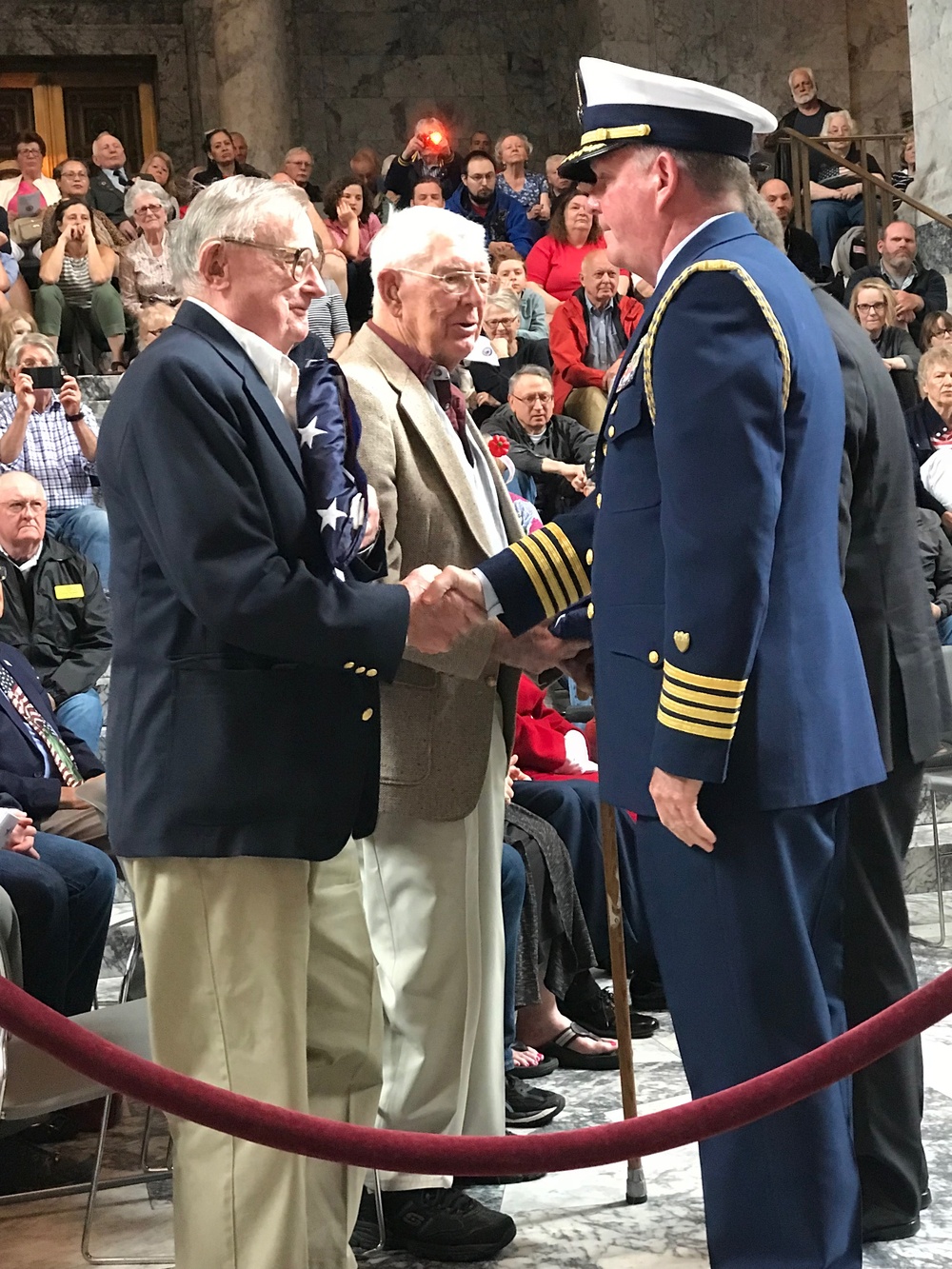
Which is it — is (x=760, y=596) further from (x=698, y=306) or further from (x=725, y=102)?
(x=725, y=102)

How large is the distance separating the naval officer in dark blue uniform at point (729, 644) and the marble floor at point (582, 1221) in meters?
0.50

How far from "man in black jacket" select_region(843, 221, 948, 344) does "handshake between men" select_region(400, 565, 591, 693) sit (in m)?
7.07

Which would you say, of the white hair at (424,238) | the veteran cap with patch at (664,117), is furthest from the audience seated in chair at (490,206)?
the veteran cap with patch at (664,117)

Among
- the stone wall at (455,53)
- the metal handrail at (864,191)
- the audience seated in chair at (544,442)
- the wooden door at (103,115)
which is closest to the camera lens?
the audience seated in chair at (544,442)

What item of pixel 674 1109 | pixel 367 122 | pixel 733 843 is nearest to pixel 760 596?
pixel 733 843

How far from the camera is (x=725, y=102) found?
2.22m

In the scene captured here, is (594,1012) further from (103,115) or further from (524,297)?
(103,115)

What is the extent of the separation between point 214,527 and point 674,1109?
94 centimetres

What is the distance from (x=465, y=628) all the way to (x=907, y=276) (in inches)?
313

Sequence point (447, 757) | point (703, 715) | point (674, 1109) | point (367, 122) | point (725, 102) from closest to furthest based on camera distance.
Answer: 1. point (674, 1109)
2. point (703, 715)
3. point (725, 102)
4. point (447, 757)
5. point (367, 122)

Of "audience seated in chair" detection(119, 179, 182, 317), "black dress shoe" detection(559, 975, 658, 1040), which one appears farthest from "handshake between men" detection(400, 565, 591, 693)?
"audience seated in chair" detection(119, 179, 182, 317)

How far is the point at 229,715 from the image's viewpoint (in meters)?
2.24

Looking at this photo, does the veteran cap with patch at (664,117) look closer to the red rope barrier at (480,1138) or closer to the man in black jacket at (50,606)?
the red rope barrier at (480,1138)

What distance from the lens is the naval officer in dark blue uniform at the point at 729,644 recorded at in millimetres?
2088
